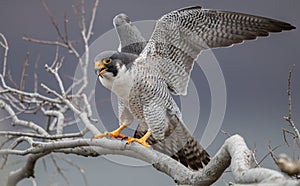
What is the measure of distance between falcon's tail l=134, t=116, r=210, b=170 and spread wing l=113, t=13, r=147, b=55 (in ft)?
1.71

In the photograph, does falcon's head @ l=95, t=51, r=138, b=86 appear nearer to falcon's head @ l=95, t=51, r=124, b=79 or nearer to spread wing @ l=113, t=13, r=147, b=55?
falcon's head @ l=95, t=51, r=124, b=79

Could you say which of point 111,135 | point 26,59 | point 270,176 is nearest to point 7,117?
point 26,59

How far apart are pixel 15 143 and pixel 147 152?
1168mm

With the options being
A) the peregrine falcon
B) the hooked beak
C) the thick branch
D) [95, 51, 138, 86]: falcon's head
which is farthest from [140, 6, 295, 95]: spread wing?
the thick branch

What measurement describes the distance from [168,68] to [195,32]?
316mm

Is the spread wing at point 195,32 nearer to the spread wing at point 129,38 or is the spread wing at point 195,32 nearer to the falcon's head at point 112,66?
the falcon's head at point 112,66

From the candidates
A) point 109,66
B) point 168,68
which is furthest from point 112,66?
point 168,68

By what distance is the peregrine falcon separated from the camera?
2732 mm

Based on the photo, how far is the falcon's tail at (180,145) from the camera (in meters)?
2.98

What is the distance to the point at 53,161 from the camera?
3.25m

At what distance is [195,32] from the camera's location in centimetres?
282

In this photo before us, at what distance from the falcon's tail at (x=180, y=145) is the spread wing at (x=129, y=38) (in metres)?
0.52

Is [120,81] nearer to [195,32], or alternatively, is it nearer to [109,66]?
[109,66]

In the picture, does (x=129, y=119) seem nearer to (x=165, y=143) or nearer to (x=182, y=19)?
(x=165, y=143)
